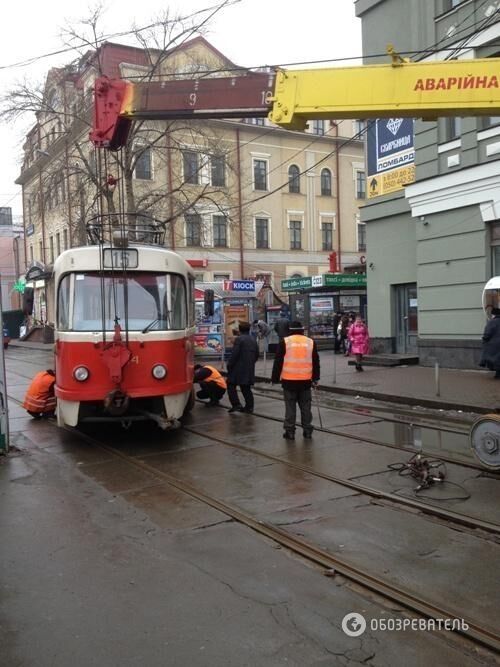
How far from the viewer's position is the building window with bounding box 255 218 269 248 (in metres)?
45.8

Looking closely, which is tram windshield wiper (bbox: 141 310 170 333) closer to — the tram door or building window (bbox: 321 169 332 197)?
the tram door

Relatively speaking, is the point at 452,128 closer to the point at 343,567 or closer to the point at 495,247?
the point at 495,247

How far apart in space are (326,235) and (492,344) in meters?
37.6

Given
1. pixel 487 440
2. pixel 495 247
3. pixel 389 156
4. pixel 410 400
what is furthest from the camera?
pixel 389 156

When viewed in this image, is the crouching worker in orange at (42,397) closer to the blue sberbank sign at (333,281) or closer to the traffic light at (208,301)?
the traffic light at (208,301)

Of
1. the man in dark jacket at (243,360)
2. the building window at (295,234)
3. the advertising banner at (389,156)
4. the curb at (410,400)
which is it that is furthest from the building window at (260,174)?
the man in dark jacket at (243,360)

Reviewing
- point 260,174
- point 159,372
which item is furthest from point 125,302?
point 260,174

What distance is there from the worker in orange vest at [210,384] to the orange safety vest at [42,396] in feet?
9.71

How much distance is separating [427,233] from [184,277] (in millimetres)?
9860

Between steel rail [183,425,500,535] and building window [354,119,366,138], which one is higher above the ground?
building window [354,119,366,138]

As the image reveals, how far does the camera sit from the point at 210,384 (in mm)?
12930

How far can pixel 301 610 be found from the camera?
391 cm

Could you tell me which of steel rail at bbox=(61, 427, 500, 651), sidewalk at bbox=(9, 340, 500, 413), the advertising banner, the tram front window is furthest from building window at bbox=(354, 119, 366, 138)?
steel rail at bbox=(61, 427, 500, 651)

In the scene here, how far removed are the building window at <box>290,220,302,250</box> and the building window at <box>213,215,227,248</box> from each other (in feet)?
19.0
